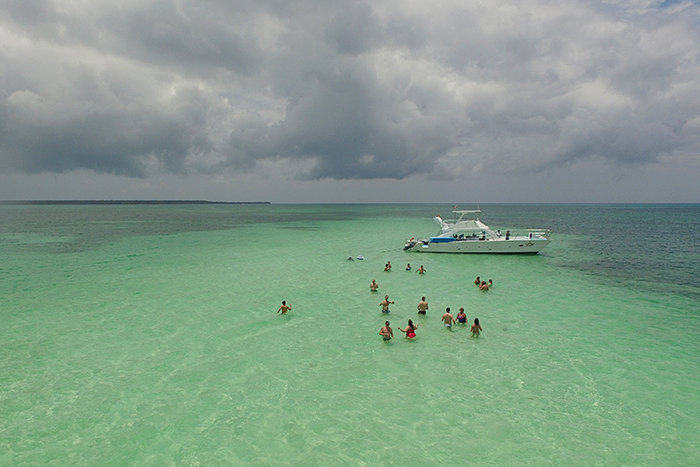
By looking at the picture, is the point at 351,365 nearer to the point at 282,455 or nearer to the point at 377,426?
the point at 377,426

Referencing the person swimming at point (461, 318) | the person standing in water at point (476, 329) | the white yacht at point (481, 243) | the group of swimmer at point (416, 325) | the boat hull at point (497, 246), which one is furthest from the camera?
the white yacht at point (481, 243)

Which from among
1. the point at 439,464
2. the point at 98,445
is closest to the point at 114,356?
the point at 98,445

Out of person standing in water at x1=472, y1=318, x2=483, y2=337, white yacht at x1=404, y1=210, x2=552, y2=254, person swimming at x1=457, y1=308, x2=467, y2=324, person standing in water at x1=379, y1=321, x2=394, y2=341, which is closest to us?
person standing in water at x1=379, y1=321, x2=394, y2=341

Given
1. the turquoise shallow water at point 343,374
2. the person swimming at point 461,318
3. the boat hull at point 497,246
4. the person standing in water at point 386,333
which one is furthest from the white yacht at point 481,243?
the person standing in water at point 386,333

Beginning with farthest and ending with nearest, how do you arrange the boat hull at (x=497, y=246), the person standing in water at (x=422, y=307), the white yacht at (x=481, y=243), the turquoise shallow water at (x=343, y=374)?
the white yacht at (x=481, y=243)
the boat hull at (x=497, y=246)
the person standing in water at (x=422, y=307)
the turquoise shallow water at (x=343, y=374)

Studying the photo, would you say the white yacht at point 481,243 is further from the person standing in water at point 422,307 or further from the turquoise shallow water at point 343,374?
the person standing in water at point 422,307

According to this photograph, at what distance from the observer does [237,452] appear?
398 inches

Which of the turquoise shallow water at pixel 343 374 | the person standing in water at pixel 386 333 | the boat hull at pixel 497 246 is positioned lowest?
the turquoise shallow water at pixel 343 374

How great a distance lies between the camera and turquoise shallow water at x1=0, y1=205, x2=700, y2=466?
33.9 ft

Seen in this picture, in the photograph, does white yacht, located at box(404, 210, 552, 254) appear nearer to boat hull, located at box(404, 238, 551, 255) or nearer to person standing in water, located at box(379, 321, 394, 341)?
boat hull, located at box(404, 238, 551, 255)

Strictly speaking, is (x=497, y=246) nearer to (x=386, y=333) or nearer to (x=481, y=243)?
(x=481, y=243)

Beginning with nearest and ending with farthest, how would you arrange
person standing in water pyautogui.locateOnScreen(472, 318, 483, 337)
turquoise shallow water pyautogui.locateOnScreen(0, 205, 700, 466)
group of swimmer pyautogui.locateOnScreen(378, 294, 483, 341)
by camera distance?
turquoise shallow water pyautogui.locateOnScreen(0, 205, 700, 466)
group of swimmer pyautogui.locateOnScreen(378, 294, 483, 341)
person standing in water pyautogui.locateOnScreen(472, 318, 483, 337)

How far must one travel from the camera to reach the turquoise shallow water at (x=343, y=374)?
10320 mm

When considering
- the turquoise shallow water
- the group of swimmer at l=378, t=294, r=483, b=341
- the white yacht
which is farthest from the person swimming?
the white yacht
